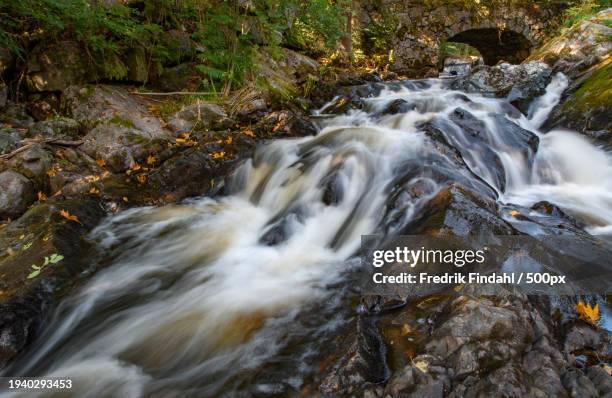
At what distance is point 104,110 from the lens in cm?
627

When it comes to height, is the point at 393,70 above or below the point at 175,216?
above

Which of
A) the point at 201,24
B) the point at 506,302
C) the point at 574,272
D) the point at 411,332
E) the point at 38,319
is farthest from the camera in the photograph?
the point at 201,24

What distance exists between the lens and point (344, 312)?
2.98 metres

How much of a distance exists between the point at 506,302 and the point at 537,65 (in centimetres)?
918

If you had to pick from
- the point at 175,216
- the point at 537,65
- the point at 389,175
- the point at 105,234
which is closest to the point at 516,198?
the point at 389,175

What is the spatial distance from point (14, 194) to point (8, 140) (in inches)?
43.6

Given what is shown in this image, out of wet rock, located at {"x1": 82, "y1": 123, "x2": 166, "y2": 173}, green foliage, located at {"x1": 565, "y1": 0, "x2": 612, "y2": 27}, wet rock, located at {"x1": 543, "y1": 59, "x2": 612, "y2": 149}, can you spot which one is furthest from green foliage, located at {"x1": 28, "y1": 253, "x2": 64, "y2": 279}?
green foliage, located at {"x1": 565, "y1": 0, "x2": 612, "y2": 27}

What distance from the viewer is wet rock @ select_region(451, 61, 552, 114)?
8281 mm

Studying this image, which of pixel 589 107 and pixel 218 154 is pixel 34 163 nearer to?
pixel 218 154

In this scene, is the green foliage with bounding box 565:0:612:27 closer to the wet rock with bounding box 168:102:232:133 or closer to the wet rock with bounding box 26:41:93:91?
the wet rock with bounding box 168:102:232:133

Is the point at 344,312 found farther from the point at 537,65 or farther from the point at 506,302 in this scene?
the point at 537,65

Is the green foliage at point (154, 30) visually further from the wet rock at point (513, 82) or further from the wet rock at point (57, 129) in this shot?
the wet rock at point (513, 82)

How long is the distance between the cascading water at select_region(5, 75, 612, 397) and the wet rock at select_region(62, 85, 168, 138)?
1883mm

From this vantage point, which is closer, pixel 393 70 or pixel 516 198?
pixel 516 198
